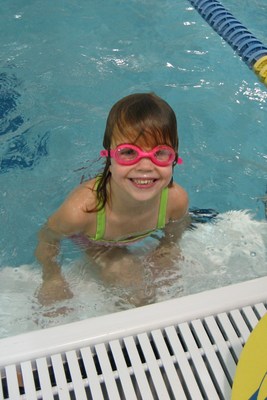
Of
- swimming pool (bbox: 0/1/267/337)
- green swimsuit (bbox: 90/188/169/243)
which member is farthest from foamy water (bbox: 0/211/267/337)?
green swimsuit (bbox: 90/188/169/243)

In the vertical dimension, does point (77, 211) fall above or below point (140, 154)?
below

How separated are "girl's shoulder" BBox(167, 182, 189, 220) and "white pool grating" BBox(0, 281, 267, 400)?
38.4 inches

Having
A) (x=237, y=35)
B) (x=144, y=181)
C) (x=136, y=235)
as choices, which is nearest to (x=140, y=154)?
(x=144, y=181)

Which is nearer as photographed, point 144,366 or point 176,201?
point 144,366

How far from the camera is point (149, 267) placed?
8.80 feet

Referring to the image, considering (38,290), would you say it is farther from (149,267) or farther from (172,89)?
(172,89)

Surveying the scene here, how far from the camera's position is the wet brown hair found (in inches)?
78.1

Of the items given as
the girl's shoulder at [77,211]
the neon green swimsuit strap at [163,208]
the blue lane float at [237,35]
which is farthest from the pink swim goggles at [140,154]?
the blue lane float at [237,35]

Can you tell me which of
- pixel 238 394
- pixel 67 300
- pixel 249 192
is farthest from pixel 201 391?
pixel 249 192

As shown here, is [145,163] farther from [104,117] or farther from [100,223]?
[104,117]

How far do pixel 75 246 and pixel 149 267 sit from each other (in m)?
0.46

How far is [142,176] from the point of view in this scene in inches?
80.4

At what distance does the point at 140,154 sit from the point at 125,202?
19.1 inches

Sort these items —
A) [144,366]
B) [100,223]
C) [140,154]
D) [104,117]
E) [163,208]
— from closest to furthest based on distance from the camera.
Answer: [144,366]
[140,154]
[100,223]
[163,208]
[104,117]
